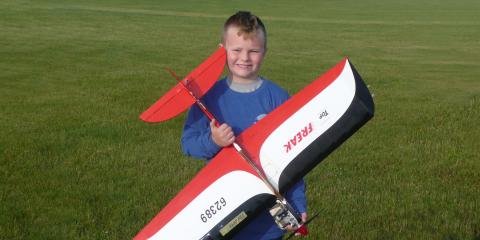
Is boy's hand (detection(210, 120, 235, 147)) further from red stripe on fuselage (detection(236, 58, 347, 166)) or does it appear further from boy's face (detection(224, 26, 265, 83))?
boy's face (detection(224, 26, 265, 83))

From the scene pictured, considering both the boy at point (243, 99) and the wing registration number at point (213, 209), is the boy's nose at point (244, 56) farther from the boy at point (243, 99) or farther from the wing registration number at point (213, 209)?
the wing registration number at point (213, 209)

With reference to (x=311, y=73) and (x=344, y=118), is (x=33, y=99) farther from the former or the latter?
(x=344, y=118)

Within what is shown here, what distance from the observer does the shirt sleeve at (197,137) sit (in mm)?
3295

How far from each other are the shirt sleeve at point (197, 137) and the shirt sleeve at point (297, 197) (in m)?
0.49

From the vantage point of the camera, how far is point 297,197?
345 cm

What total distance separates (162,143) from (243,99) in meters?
4.81

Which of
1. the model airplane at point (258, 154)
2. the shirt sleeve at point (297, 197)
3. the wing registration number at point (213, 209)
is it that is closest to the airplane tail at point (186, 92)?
the model airplane at point (258, 154)

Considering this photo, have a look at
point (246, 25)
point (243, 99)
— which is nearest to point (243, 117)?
point (243, 99)

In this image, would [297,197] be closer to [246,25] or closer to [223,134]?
[223,134]

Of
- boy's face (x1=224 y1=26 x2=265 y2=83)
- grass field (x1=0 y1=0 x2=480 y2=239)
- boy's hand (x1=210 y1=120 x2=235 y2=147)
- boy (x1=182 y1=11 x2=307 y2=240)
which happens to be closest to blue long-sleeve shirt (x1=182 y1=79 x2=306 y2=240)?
boy (x1=182 y1=11 x2=307 y2=240)

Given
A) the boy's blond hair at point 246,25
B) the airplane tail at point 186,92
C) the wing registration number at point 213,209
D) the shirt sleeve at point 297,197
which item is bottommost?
the shirt sleeve at point 297,197

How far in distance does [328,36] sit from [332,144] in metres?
23.1

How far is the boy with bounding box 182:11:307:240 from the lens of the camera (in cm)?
333

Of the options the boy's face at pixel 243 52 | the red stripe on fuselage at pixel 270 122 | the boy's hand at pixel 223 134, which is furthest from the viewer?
the boy's face at pixel 243 52
